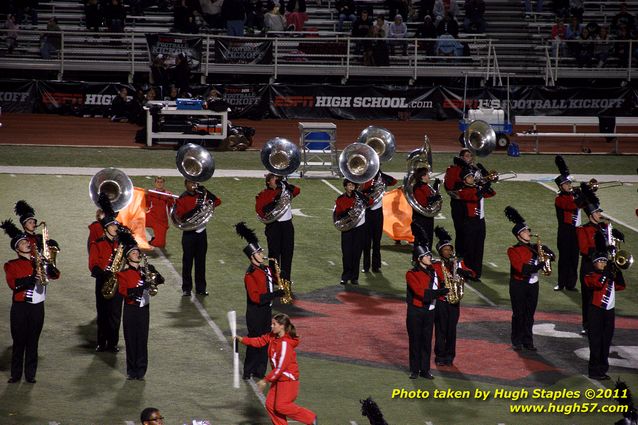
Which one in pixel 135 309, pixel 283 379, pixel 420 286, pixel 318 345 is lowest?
pixel 318 345

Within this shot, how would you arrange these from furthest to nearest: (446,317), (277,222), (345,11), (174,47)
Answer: (345,11), (174,47), (277,222), (446,317)

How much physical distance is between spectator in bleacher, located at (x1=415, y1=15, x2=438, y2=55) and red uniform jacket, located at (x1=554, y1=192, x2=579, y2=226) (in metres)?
17.2

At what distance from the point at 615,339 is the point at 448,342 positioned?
7.61ft

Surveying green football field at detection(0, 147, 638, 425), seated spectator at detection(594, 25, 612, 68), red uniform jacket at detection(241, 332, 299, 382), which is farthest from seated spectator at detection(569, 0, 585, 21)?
red uniform jacket at detection(241, 332, 299, 382)

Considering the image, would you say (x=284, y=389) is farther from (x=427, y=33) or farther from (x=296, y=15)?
(x=427, y=33)

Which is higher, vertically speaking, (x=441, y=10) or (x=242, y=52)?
(x=441, y=10)

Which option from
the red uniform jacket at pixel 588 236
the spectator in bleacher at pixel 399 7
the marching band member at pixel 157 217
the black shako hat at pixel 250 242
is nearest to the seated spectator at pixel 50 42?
the spectator in bleacher at pixel 399 7

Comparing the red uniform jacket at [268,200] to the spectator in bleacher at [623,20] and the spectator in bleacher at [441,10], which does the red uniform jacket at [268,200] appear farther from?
the spectator in bleacher at [623,20]

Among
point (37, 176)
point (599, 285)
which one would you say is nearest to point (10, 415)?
point (599, 285)

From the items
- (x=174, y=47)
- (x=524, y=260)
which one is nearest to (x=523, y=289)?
(x=524, y=260)

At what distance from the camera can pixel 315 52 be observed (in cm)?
3156

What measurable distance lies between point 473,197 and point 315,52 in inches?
643

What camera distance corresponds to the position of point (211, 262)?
1662 centimetres

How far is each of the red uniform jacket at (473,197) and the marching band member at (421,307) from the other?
4005 millimetres
